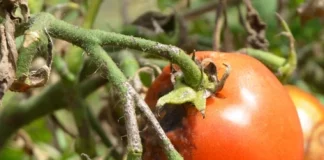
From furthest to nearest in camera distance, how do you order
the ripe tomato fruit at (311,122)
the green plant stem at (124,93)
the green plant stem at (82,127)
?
the green plant stem at (82,127), the ripe tomato fruit at (311,122), the green plant stem at (124,93)

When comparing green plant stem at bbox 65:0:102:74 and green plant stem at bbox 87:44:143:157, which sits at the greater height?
green plant stem at bbox 87:44:143:157

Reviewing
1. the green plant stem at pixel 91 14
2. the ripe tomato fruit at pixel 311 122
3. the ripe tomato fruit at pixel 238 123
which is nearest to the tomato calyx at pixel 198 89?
the ripe tomato fruit at pixel 238 123

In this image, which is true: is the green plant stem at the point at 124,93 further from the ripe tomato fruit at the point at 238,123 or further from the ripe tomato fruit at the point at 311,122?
the ripe tomato fruit at the point at 311,122

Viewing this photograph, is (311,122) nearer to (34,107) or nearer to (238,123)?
(238,123)

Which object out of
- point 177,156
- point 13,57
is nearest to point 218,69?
point 177,156

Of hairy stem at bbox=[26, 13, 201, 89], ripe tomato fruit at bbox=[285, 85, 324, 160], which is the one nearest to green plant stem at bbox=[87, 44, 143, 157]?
hairy stem at bbox=[26, 13, 201, 89]

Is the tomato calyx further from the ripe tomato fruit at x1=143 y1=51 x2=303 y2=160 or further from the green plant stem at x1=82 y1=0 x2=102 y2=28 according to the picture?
the green plant stem at x1=82 y1=0 x2=102 y2=28
